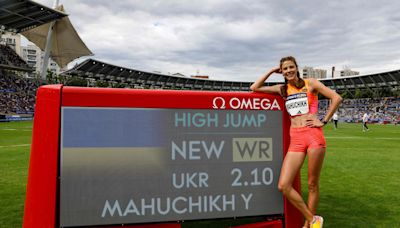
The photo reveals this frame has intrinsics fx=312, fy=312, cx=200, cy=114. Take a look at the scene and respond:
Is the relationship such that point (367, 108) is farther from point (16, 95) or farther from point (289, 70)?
point (289, 70)

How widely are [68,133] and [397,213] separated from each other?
425cm

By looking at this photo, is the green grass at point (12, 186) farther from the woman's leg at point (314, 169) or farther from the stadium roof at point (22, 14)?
the stadium roof at point (22, 14)

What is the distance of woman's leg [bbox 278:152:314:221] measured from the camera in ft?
9.66

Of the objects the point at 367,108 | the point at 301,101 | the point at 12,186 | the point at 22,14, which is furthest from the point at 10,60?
the point at 367,108

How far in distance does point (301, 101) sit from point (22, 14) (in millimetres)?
47857

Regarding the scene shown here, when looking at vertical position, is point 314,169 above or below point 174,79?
below

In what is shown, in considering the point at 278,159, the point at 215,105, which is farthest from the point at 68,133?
the point at 278,159

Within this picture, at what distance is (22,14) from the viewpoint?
41.8m

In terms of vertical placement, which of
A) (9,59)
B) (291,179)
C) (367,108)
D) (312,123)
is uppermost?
(9,59)

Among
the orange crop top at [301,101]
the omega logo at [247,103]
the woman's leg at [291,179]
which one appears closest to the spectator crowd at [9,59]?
the omega logo at [247,103]

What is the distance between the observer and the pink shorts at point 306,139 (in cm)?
297

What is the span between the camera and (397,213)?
420 centimetres

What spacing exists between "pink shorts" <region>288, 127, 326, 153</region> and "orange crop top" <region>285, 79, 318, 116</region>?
6.6 inches

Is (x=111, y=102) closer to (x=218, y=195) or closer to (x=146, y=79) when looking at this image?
(x=218, y=195)
